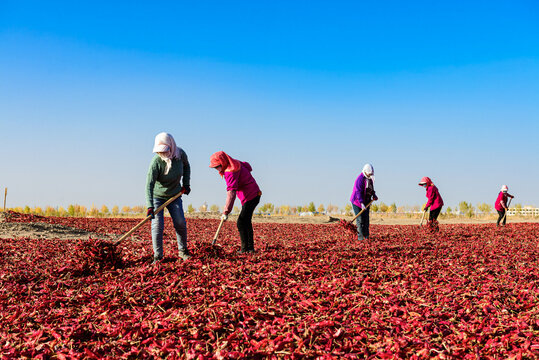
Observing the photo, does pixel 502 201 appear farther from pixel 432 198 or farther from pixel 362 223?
pixel 362 223

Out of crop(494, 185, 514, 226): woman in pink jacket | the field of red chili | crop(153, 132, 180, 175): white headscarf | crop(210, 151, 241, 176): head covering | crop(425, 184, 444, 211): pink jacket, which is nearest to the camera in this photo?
the field of red chili

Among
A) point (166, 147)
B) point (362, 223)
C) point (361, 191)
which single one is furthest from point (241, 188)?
point (362, 223)

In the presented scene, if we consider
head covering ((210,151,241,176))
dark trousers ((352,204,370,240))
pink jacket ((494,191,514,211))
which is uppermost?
head covering ((210,151,241,176))

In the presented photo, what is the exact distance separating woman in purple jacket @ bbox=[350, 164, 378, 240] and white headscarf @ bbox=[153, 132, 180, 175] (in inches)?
215

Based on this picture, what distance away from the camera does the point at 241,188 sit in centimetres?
766

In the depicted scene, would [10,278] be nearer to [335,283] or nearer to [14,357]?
[14,357]

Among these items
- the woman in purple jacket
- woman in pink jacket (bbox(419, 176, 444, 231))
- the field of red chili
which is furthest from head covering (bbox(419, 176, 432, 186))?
the field of red chili

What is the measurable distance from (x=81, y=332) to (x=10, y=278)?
2.97 metres

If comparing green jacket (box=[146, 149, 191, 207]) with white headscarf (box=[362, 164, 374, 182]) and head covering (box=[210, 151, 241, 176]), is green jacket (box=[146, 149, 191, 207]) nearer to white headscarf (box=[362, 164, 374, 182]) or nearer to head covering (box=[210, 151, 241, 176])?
head covering (box=[210, 151, 241, 176])

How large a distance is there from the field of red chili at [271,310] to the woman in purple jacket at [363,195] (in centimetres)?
410

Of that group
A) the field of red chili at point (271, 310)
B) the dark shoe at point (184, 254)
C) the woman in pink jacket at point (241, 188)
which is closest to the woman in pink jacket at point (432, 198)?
the field of red chili at point (271, 310)

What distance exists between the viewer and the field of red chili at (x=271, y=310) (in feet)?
11.2

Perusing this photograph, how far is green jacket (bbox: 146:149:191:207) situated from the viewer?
21.3ft

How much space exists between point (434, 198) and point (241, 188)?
8052 millimetres
